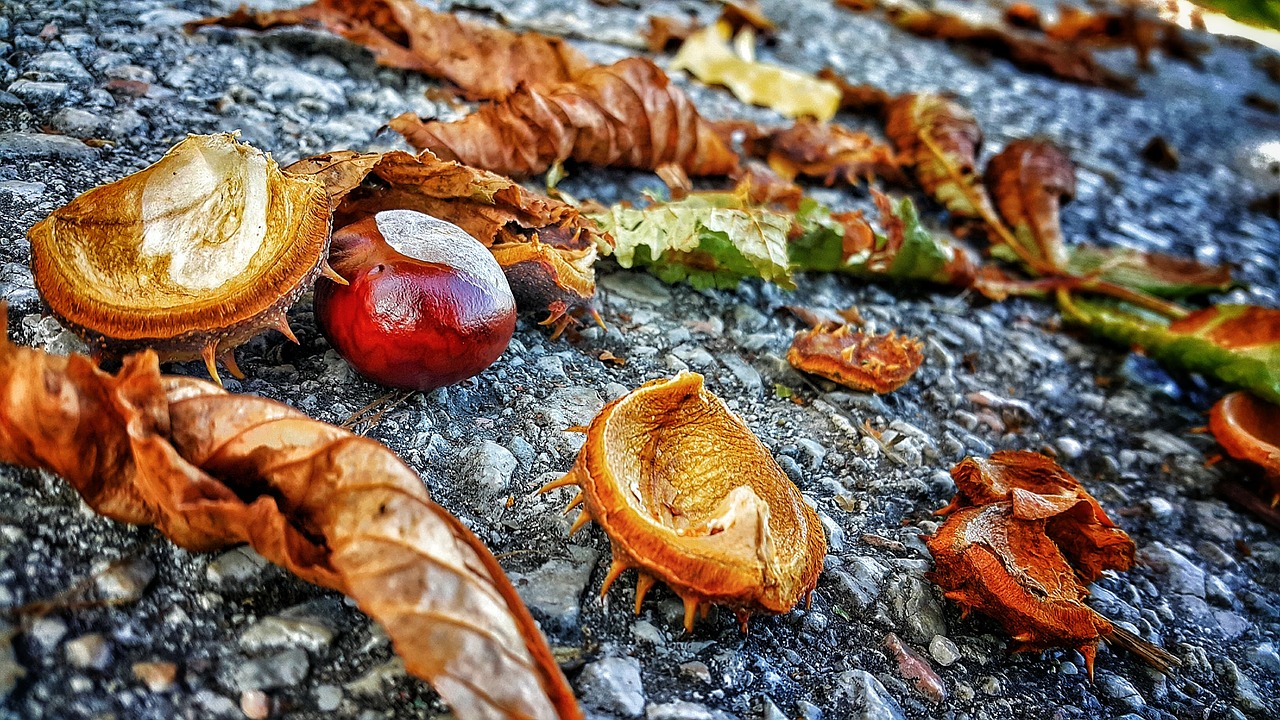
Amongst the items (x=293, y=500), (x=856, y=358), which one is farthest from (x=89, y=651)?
(x=856, y=358)

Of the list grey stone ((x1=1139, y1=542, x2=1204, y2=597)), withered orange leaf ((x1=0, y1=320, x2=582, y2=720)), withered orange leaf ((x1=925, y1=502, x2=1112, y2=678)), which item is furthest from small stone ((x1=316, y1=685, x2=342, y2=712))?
grey stone ((x1=1139, y1=542, x2=1204, y2=597))

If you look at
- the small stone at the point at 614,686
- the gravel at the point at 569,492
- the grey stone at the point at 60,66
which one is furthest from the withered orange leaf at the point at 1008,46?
the small stone at the point at 614,686

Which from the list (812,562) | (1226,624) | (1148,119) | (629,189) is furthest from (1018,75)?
(812,562)

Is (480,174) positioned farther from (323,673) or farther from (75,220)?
(323,673)

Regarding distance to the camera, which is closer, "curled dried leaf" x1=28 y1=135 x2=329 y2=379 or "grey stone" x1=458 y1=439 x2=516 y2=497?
"curled dried leaf" x1=28 y1=135 x2=329 y2=379

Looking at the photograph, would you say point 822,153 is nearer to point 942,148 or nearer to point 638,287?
point 942,148

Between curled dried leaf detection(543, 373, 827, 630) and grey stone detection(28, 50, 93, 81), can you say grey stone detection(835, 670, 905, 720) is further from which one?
grey stone detection(28, 50, 93, 81)

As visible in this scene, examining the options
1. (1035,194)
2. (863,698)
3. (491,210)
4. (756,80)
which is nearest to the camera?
(863,698)

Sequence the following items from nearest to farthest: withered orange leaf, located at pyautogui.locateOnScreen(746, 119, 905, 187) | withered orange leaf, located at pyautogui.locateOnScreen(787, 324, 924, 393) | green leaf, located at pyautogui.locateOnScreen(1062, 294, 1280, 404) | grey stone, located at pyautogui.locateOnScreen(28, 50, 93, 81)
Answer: withered orange leaf, located at pyautogui.locateOnScreen(787, 324, 924, 393) < grey stone, located at pyautogui.locateOnScreen(28, 50, 93, 81) < green leaf, located at pyautogui.locateOnScreen(1062, 294, 1280, 404) < withered orange leaf, located at pyautogui.locateOnScreen(746, 119, 905, 187)
